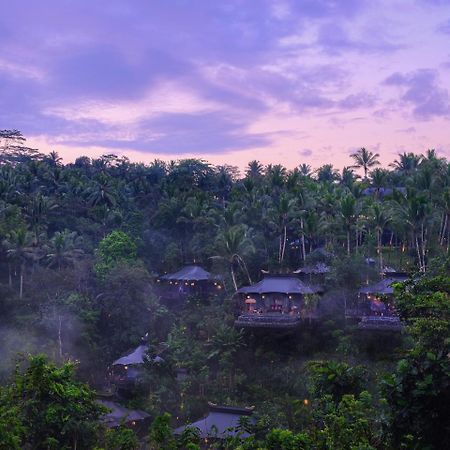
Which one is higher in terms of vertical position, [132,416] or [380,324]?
[380,324]

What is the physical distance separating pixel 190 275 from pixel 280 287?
420 inches

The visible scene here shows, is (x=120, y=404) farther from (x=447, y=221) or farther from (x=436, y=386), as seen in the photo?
(x=447, y=221)

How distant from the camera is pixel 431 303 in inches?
403

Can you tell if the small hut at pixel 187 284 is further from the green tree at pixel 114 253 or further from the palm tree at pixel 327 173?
the palm tree at pixel 327 173

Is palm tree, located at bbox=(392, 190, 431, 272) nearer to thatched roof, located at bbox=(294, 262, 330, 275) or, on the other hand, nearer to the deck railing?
thatched roof, located at bbox=(294, 262, 330, 275)

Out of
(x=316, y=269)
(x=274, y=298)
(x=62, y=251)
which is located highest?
(x=62, y=251)

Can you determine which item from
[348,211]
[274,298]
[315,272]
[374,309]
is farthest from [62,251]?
[374,309]

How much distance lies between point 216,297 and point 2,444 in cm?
3551

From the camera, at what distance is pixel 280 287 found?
43219 millimetres

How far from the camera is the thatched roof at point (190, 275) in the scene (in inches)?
1977

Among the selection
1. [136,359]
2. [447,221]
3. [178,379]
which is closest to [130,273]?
[136,359]

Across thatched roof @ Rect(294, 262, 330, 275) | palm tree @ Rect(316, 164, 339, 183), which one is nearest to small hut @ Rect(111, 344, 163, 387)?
thatched roof @ Rect(294, 262, 330, 275)

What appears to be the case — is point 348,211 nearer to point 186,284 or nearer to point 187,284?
point 187,284

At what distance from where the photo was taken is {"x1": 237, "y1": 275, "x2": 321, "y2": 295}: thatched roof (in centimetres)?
4250
